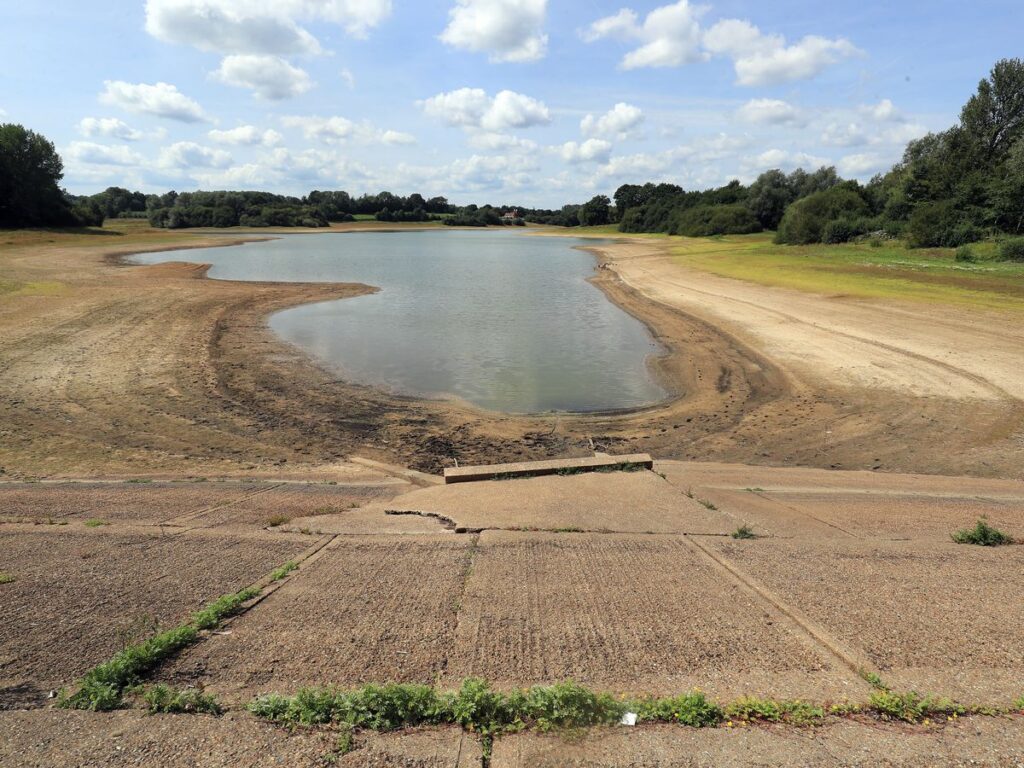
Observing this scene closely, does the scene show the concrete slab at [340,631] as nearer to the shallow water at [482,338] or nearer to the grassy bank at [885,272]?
the shallow water at [482,338]

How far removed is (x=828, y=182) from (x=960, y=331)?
290ft

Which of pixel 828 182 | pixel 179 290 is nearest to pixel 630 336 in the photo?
pixel 179 290

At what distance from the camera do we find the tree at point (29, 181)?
2940 inches

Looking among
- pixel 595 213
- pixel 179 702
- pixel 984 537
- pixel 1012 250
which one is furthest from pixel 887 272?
pixel 595 213

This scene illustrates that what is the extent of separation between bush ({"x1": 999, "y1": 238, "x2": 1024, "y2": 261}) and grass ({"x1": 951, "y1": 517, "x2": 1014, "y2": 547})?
135ft

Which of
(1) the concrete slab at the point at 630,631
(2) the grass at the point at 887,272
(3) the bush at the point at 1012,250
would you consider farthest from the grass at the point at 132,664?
(3) the bush at the point at 1012,250

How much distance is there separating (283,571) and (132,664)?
1.52m

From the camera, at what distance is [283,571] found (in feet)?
16.6

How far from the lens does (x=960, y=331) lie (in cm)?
2184

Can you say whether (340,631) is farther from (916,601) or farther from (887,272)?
(887,272)

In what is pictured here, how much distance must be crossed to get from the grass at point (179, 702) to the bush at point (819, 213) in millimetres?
70178

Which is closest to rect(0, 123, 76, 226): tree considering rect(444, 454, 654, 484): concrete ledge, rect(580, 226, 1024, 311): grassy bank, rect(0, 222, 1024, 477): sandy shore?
rect(0, 222, 1024, 477): sandy shore

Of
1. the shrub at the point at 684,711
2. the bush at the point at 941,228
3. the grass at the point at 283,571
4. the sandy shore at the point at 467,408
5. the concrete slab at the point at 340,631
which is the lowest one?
the sandy shore at the point at 467,408

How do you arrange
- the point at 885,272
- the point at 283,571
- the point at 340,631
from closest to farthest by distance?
the point at 340,631 < the point at 283,571 < the point at 885,272
